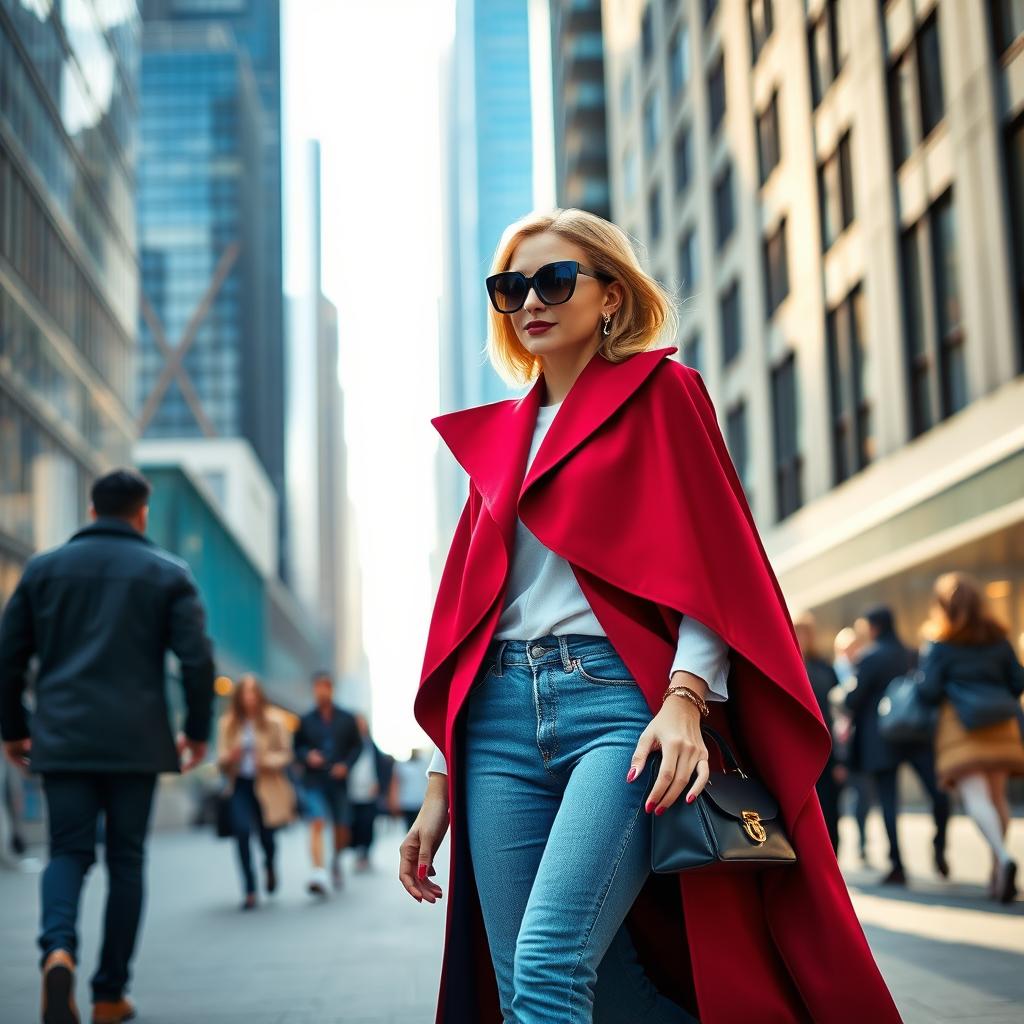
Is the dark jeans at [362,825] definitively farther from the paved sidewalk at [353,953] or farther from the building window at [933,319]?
the building window at [933,319]

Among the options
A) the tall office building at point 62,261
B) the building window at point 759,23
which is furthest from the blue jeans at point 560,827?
the building window at point 759,23

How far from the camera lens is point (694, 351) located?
34.4 m

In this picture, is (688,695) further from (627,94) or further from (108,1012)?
(627,94)

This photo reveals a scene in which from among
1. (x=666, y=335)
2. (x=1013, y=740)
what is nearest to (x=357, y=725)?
(x=1013, y=740)

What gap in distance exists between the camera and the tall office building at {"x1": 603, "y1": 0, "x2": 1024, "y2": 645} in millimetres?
16500

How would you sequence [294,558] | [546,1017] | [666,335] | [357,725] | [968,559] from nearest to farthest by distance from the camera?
[546,1017] < [666,335] < [357,725] < [968,559] < [294,558]

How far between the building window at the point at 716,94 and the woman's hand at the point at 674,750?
29996 millimetres

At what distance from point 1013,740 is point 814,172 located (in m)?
17.0

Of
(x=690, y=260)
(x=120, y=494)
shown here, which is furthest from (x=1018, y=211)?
(x=690, y=260)

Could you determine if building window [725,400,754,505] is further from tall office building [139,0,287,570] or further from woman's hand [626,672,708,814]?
tall office building [139,0,287,570]

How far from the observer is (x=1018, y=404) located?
15609 mm

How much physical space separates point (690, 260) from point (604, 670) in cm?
3304

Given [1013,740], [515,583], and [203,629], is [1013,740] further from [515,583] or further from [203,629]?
[515,583]

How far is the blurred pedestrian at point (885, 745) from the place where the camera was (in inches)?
387
